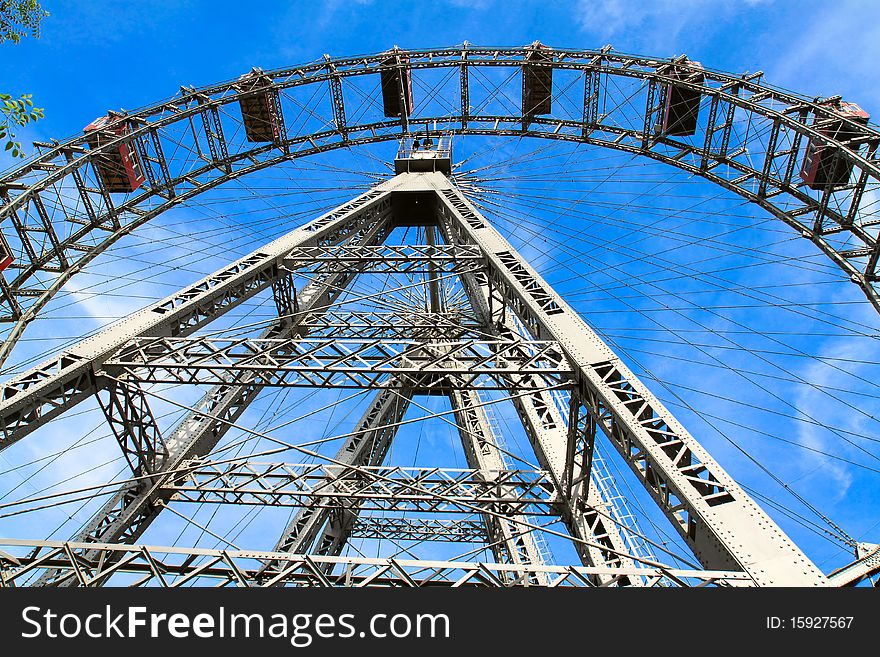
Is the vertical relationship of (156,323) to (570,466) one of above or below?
above

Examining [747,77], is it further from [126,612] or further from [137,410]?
[126,612]

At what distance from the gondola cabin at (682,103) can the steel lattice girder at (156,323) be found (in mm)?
12860

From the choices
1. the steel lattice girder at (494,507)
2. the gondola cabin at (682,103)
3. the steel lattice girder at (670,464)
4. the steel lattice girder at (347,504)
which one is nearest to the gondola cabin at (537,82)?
the gondola cabin at (682,103)

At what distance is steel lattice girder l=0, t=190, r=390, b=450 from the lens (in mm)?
10141

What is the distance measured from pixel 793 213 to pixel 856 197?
2404 millimetres

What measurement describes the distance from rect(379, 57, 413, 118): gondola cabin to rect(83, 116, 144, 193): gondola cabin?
1031 cm

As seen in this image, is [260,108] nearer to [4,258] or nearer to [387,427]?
[4,258]

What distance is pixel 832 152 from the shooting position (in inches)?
739

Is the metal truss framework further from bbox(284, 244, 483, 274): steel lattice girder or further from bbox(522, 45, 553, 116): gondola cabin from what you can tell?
bbox(522, 45, 553, 116): gondola cabin

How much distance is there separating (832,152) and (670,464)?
14893 mm

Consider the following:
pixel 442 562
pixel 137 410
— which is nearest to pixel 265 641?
pixel 442 562

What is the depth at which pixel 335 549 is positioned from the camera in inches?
732

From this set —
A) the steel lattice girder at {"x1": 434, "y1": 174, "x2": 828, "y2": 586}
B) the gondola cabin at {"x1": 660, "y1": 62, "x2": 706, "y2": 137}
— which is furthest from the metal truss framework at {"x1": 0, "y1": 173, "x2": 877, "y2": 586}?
the gondola cabin at {"x1": 660, "y1": 62, "x2": 706, "y2": 137}

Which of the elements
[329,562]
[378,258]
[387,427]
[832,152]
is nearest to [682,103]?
[832,152]
